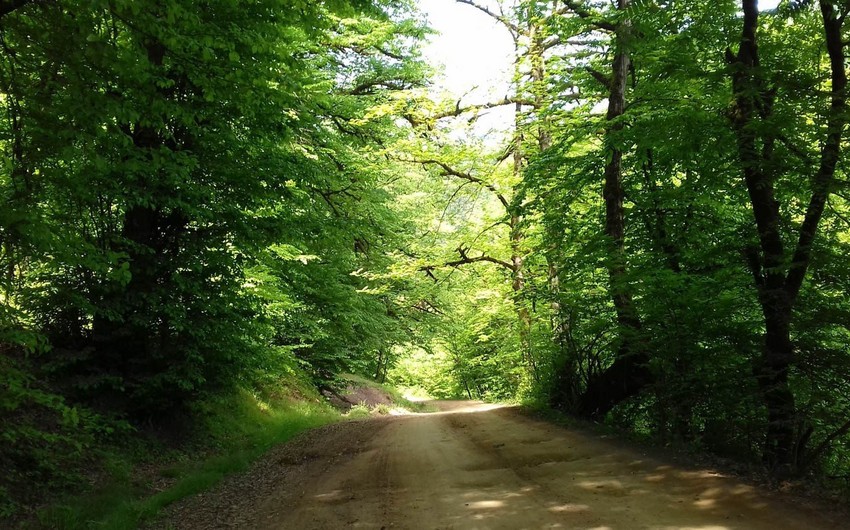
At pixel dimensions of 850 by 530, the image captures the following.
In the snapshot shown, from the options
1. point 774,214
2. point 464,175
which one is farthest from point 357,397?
point 774,214

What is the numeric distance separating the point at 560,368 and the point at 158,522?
8423 millimetres

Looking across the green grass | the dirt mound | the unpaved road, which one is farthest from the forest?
the dirt mound

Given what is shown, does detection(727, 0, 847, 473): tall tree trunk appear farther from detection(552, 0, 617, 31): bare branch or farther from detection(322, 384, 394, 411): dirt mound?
detection(322, 384, 394, 411): dirt mound

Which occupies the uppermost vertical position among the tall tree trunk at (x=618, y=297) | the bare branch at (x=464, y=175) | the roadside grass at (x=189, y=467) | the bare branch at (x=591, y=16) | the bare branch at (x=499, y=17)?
the bare branch at (x=499, y=17)

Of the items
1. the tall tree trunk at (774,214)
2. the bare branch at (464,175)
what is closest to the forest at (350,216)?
the tall tree trunk at (774,214)

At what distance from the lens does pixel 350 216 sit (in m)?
15.1

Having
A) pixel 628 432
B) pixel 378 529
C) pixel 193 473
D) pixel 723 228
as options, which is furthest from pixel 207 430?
pixel 723 228

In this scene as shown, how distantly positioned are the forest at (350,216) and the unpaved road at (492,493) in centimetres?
138

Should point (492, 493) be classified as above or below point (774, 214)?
below

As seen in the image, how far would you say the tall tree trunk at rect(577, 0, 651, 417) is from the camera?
8.95 meters

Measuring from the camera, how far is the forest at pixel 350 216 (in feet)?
18.8

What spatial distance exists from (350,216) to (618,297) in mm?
7986

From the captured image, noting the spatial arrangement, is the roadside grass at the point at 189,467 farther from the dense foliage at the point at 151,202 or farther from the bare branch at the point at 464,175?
the bare branch at the point at 464,175

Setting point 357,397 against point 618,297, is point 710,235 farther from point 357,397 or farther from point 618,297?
point 357,397
